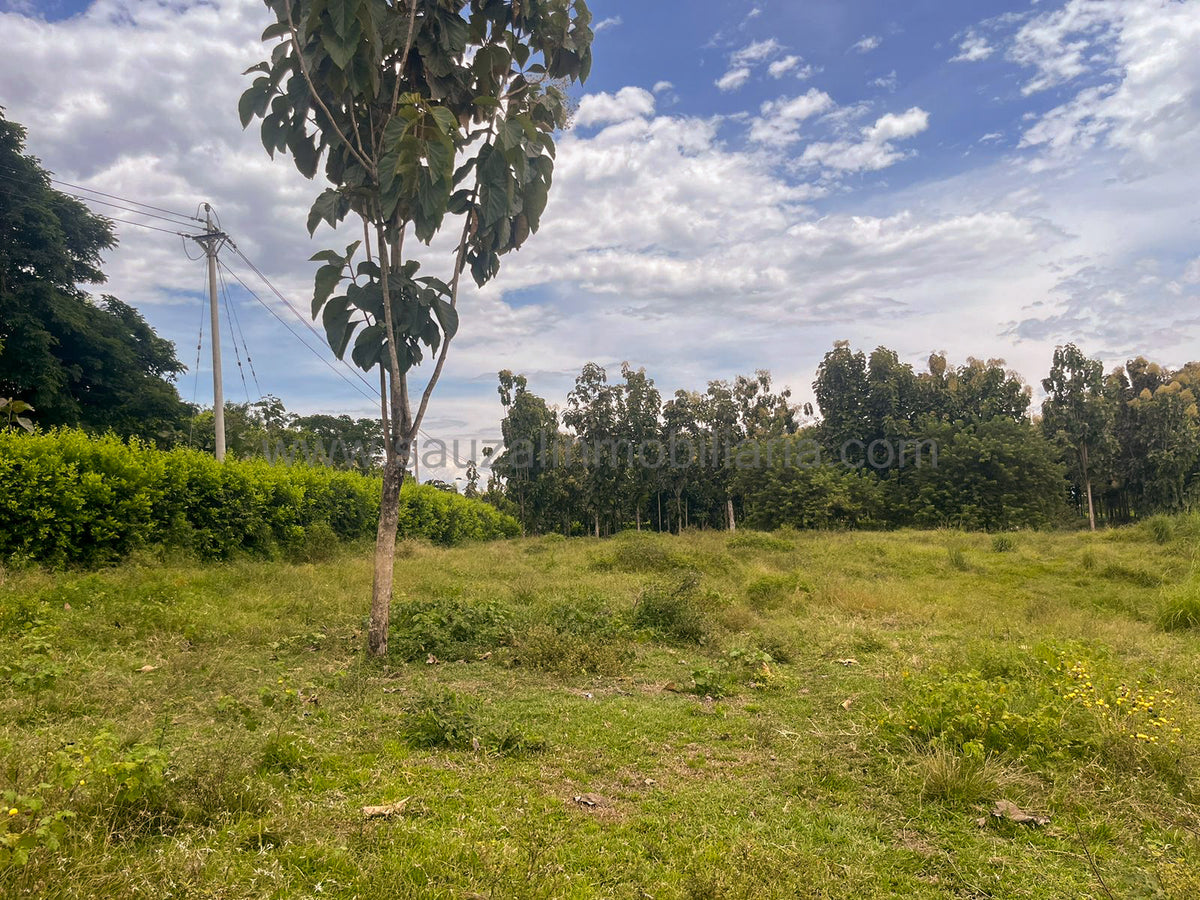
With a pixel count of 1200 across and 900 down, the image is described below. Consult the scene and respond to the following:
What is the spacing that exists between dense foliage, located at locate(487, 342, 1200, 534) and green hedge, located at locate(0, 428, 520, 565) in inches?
721

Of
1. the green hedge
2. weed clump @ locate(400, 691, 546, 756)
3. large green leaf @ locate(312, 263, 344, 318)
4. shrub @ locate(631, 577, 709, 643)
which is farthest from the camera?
the green hedge

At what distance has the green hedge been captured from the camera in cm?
931

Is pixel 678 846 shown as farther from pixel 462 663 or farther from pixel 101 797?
pixel 462 663

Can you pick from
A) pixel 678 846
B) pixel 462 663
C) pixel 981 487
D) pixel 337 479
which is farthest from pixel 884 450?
pixel 678 846

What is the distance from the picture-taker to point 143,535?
1108 centimetres

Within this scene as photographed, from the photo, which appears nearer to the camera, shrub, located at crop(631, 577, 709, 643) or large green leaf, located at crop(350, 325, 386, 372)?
large green leaf, located at crop(350, 325, 386, 372)

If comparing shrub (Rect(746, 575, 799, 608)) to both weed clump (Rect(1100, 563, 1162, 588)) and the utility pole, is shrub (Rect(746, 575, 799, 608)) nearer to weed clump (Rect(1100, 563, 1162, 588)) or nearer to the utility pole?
weed clump (Rect(1100, 563, 1162, 588))

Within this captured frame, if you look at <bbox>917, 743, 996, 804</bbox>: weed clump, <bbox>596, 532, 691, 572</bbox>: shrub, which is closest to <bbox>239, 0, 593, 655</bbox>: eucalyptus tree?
<bbox>917, 743, 996, 804</bbox>: weed clump

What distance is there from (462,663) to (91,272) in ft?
68.4

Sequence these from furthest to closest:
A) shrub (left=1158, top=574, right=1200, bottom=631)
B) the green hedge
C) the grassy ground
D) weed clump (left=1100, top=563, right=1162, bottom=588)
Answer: weed clump (left=1100, top=563, right=1162, bottom=588), the green hedge, shrub (left=1158, top=574, right=1200, bottom=631), the grassy ground

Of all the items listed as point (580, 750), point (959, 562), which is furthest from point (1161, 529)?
point (580, 750)

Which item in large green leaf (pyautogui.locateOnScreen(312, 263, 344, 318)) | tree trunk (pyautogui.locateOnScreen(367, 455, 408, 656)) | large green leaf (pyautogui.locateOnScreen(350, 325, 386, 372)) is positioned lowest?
tree trunk (pyautogui.locateOnScreen(367, 455, 408, 656))

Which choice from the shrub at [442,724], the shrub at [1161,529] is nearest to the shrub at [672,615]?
the shrub at [442,724]

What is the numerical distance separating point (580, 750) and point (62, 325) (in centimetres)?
2078
